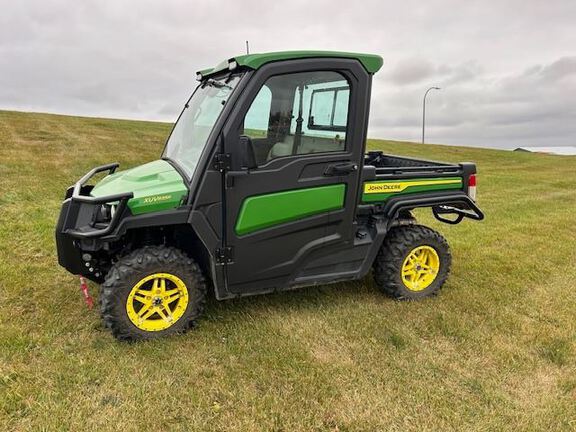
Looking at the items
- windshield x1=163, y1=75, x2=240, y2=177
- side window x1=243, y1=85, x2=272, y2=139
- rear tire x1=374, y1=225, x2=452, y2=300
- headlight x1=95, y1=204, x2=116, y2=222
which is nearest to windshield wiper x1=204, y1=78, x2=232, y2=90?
windshield x1=163, y1=75, x2=240, y2=177

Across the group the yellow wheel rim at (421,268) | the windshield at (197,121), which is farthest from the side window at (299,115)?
the yellow wheel rim at (421,268)

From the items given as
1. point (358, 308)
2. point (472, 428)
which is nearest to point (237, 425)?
point (472, 428)

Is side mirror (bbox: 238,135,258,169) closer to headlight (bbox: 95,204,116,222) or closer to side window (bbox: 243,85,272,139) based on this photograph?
side window (bbox: 243,85,272,139)

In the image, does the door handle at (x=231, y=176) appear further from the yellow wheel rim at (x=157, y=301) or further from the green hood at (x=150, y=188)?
the yellow wheel rim at (x=157, y=301)

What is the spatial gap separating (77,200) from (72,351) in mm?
1088

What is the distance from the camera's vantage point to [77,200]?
3.49 meters

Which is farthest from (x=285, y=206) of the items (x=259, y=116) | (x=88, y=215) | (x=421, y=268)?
(x=421, y=268)

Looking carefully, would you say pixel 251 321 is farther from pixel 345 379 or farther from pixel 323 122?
pixel 323 122

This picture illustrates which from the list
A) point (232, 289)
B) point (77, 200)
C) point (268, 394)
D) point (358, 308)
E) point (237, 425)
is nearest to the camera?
point (237, 425)

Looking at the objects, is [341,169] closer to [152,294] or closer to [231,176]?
[231,176]

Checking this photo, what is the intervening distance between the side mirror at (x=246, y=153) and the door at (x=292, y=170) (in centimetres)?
4

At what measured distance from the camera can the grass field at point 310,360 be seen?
9.34ft

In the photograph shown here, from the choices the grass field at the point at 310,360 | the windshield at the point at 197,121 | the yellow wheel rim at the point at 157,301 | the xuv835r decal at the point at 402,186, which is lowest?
the grass field at the point at 310,360

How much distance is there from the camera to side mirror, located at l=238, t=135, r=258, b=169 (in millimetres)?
3416
